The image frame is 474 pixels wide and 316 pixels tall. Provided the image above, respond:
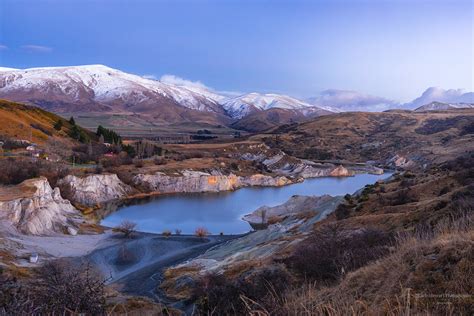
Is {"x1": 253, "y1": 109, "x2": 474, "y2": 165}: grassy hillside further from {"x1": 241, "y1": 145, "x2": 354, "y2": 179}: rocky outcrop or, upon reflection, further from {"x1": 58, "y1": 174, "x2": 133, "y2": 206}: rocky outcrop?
{"x1": 58, "y1": 174, "x2": 133, "y2": 206}: rocky outcrop

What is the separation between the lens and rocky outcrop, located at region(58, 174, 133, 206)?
45.8m

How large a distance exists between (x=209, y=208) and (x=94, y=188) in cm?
1296

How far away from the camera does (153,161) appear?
66938mm

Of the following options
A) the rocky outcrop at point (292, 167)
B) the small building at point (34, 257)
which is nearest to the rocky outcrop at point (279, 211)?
the small building at point (34, 257)

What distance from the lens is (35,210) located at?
31.4m

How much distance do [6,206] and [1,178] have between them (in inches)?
367

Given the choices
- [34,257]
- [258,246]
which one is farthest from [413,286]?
[34,257]

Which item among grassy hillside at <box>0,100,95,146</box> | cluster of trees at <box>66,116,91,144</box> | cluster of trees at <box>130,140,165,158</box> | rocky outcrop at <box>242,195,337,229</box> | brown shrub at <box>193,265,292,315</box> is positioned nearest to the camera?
brown shrub at <box>193,265,292,315</box>

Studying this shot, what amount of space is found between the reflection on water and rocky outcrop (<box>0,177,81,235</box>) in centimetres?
522

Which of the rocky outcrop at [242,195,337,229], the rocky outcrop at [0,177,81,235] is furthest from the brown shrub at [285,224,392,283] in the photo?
the rocky outcrop at [242,195,337,229]

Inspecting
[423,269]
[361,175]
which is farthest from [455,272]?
[361,175]

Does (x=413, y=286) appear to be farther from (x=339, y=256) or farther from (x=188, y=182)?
(x=188, y=182)

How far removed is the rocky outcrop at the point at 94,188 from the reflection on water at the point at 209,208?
140 inches

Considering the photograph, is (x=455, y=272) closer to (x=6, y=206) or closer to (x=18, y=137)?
(x=6, y=206)
